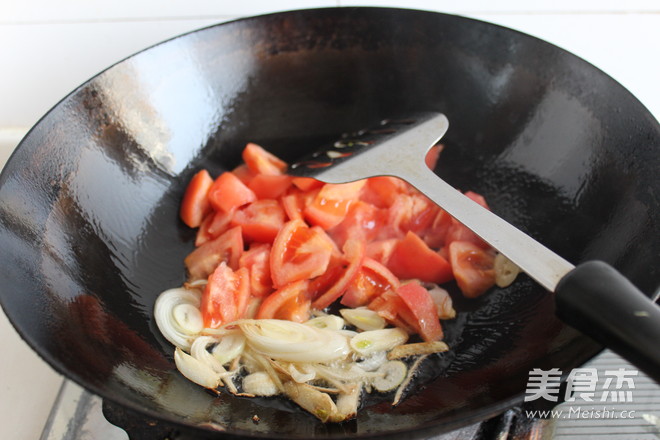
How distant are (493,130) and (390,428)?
0.84 m

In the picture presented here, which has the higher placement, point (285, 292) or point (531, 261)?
point (531, 261)

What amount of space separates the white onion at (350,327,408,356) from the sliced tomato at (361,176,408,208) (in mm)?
359

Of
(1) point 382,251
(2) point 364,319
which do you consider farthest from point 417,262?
(2) point 364,319

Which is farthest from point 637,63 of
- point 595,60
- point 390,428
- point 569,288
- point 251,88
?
point 390,428

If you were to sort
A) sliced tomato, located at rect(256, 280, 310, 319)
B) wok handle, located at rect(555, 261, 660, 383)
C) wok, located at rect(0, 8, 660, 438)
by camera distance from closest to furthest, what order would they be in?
wok handle, located at rect(555, 261, 660, 383) → wok, located at rect(0, 8, 660, 438) → sliced tomato, located at rect(256, 280, 310, 319)

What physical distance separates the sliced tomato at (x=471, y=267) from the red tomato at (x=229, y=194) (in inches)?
20.0

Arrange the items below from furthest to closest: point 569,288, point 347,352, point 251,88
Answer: point 251,88 → point 347,352 → point 569,288

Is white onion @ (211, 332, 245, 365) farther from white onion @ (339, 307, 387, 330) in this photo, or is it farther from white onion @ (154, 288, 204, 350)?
white onion @ (339, 307, 387, 330)

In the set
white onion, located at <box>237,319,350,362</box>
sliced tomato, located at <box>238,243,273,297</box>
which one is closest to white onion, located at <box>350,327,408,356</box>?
white onion, located at <box>237,319,350,362</box>

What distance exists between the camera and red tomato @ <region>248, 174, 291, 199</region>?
1.52 metres

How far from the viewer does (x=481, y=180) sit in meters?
1.57

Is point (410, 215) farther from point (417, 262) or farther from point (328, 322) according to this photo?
point (328, 322)

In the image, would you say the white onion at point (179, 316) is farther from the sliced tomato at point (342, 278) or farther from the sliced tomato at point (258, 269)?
the sliced tomato at point (342, 278)

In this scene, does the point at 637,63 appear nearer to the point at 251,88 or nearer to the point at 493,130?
the point at 493,130
